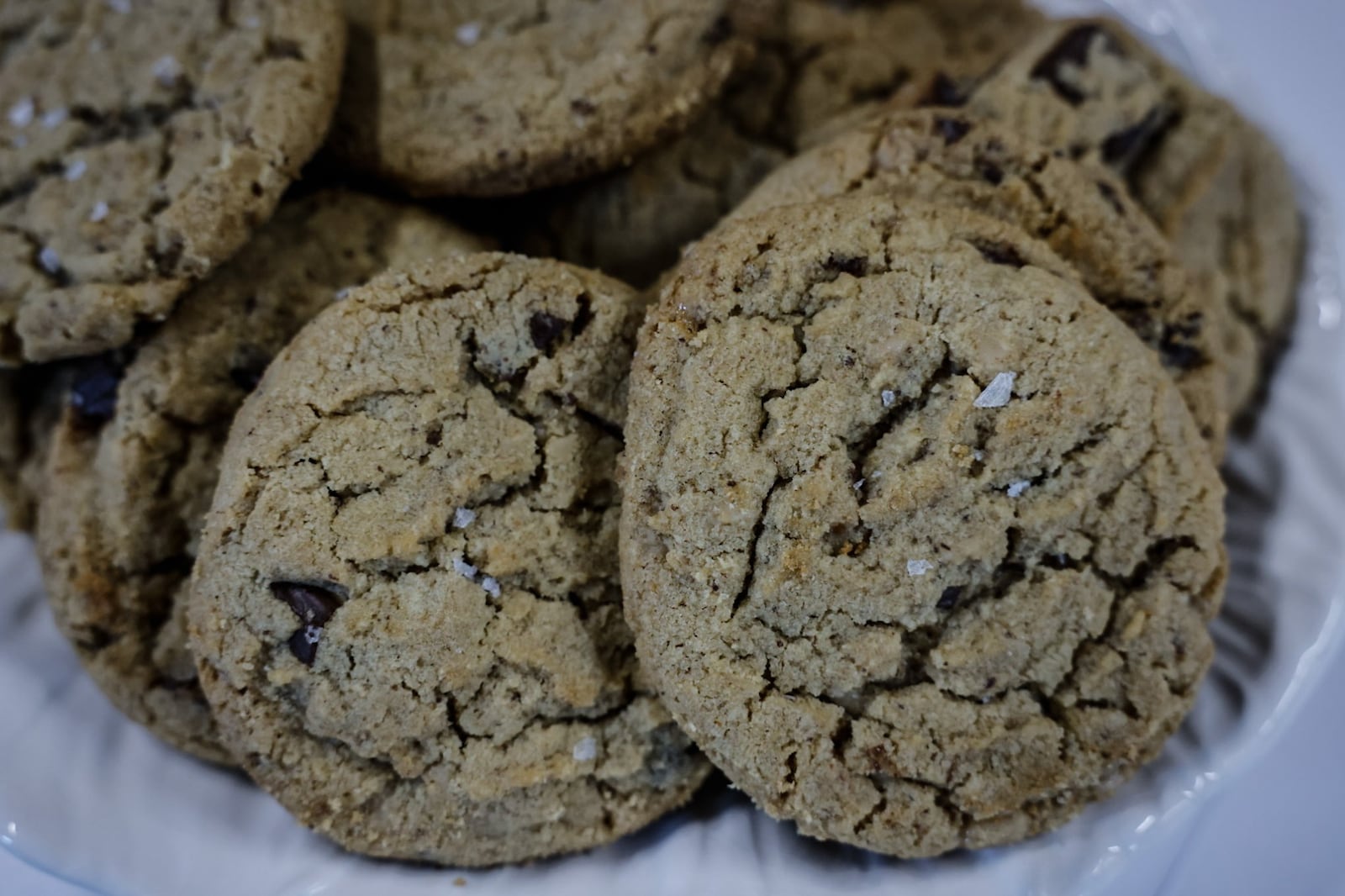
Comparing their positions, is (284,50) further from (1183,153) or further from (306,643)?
(1183,153)

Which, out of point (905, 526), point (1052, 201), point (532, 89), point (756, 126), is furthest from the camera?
point (756, 126)

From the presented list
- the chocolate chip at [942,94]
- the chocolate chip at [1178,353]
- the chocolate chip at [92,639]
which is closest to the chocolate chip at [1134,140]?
the chocolate chip at [942,94]

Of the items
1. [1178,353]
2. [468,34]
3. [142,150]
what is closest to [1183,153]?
[1178,353]

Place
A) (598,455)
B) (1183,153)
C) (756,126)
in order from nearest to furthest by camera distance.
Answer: (598,455) < (1183,153) < (756,126)

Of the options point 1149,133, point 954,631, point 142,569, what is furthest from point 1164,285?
point 142,569

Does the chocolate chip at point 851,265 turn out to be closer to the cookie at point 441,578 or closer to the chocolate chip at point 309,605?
the cookie at point 441,578

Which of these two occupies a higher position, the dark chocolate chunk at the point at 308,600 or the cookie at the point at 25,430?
the dark chocolate chunk at the point at 308,600
